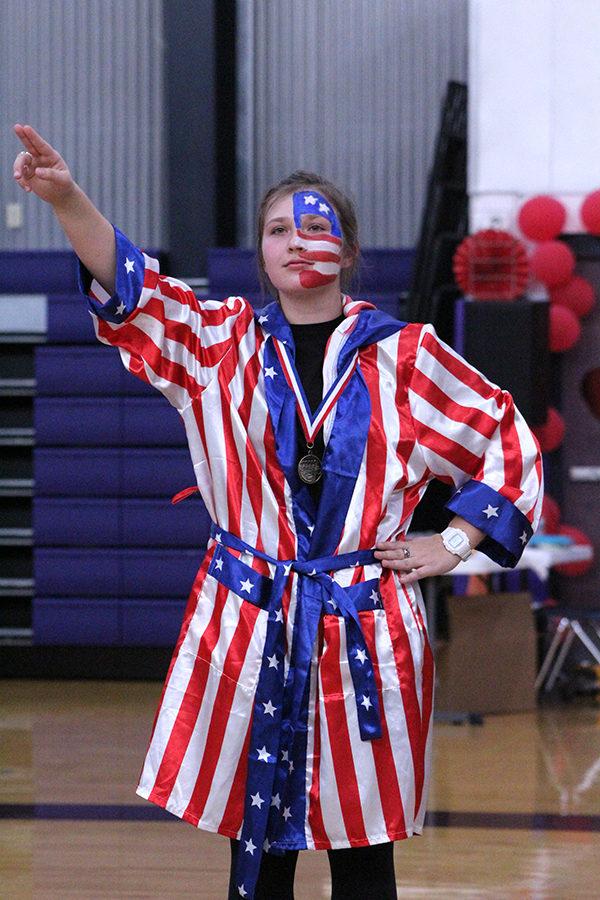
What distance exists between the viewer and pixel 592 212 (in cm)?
643

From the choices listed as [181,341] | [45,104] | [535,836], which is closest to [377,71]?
[45,104]

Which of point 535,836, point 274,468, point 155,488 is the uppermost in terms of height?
point 274,468

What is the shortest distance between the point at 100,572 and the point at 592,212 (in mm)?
2924

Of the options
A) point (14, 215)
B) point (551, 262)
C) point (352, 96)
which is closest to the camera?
point (551, 262)

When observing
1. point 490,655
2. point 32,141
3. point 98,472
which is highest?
point 32,141

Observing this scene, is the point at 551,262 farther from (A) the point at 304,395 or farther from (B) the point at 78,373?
(A) the point at 304,395

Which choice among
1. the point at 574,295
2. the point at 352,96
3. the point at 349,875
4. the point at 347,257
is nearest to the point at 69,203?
the point at 347,257

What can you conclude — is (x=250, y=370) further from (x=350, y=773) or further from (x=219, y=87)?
(x=219, y=87)

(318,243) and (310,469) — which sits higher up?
(318,243)

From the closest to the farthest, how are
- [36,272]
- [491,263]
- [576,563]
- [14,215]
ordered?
[491,263]
[576,563]
[36,272]
[14,215]

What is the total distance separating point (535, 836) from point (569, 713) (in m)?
2.19

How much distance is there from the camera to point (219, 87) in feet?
23.6

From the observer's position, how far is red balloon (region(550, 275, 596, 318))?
6559mm

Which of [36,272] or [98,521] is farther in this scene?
[36,272]
